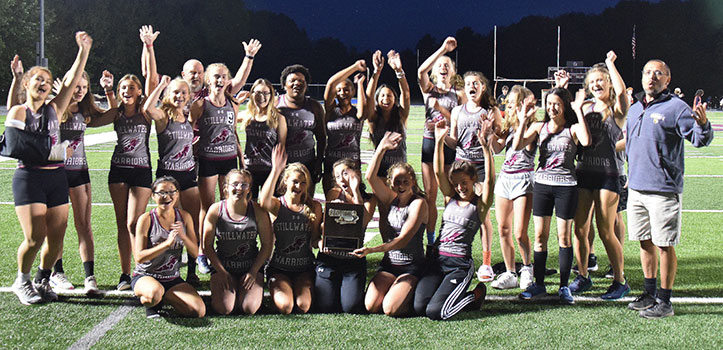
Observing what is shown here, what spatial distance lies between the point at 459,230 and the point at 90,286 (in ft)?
9.00

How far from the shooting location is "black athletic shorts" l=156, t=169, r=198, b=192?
5416mm

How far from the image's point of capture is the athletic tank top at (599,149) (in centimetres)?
502

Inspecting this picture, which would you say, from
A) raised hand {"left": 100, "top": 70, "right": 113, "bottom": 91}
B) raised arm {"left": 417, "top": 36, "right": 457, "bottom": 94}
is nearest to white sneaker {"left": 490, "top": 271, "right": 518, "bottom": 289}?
raised arm {"left": 417, "top": 36, "right": 457, "bottom": 94}

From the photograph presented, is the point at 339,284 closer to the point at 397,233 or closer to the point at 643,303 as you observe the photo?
the point at 397,233

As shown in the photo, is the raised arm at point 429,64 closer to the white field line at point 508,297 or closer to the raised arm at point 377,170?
the raised arm at point 377,170

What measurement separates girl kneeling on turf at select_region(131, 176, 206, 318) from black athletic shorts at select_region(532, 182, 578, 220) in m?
2.49

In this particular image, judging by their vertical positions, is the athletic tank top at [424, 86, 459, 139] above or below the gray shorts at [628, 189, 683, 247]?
above

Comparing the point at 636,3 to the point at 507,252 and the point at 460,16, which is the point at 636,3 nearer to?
the point at 460,16

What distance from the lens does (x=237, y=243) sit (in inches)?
189

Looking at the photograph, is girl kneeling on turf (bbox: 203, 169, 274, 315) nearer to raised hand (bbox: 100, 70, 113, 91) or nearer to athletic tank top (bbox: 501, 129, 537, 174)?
raised hand (bbox: 100, 70, 113, 91)

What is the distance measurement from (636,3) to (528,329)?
74378mm

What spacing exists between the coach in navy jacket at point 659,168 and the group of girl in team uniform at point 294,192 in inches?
12.9

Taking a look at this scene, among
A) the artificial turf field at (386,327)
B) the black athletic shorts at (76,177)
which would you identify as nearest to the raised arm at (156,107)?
the black athletic shorts at (76,177)

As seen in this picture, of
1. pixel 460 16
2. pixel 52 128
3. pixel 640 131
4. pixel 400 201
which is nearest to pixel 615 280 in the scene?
pixel 640 131
